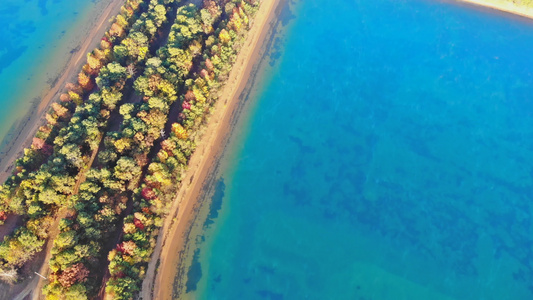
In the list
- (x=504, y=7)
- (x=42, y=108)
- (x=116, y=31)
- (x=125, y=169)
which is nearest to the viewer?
(x=125, y=169)

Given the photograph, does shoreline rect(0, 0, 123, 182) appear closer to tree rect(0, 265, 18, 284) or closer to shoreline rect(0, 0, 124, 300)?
shoreline rect(0, 0, 124, 300)

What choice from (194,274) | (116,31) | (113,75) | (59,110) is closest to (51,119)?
(59,110)

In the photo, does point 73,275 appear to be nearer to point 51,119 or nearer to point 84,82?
point 51,119

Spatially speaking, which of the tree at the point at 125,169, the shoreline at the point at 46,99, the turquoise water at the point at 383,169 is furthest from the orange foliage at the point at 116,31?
the tree at the point at 125,169

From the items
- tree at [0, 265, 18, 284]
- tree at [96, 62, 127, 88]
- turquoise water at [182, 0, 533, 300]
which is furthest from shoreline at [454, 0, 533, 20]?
tree at [0, 265, 18, 284]

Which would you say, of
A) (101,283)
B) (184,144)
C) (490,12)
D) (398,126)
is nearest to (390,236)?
(398,126)

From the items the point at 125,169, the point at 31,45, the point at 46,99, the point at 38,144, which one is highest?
the point at 31,45

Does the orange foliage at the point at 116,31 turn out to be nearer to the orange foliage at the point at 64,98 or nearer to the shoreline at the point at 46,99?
the shoreline at the point at 46,99
